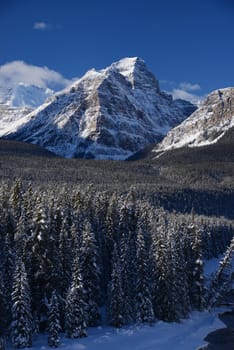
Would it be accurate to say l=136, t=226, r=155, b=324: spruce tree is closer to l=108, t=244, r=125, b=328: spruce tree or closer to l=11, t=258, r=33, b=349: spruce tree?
l=108, t=244, r=125, b=328: spruce tree

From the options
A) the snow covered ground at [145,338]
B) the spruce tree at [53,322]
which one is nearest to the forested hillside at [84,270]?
the spruce tree at [53,322]

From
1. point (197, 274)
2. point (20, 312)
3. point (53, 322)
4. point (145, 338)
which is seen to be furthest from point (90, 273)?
point (197, 274)

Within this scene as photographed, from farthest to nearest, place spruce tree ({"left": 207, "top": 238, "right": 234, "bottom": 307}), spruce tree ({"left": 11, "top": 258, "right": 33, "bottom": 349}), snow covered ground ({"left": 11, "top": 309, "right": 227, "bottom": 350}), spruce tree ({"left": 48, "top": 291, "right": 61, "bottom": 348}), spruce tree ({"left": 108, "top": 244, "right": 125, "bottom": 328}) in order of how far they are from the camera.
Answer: spruce tree ({"left": 207, "top": 238, "right": 234, "bottom": 307}), spruce tree ({"left": 108, "top": 244, "right": 125, "bottom": 328}), snow covered ground ({"left": 11, "top": 309, "right": 227, "bottom": 350}), spruce tree ({"left": 48, "top": 291, "right": 61, "bottom": 348}), spruce tree ({"left": 11, "top": 258, "right": 33, "bottom": 349})

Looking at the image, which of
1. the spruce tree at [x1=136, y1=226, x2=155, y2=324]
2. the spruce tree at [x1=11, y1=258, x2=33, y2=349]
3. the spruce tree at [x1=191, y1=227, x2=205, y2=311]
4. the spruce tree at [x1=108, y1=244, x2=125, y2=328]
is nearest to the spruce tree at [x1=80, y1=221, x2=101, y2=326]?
the spruce tree at [x1=108, y1=244, x2=125, y2=328]

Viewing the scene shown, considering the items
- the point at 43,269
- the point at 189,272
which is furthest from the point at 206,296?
the point at 43,269

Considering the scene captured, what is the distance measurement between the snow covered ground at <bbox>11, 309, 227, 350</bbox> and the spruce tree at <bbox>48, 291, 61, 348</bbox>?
35.0 inches

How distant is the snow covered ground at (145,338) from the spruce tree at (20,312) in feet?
6.59

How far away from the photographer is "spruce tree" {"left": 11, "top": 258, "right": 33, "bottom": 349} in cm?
5734

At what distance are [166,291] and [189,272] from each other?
1185 cm

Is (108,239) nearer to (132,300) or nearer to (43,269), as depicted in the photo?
(132,300)

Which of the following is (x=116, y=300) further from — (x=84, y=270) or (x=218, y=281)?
(x=218, y=281)

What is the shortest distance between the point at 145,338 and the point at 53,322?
13.8 m

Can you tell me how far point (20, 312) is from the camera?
5762cm

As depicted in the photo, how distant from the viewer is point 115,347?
6188cm
